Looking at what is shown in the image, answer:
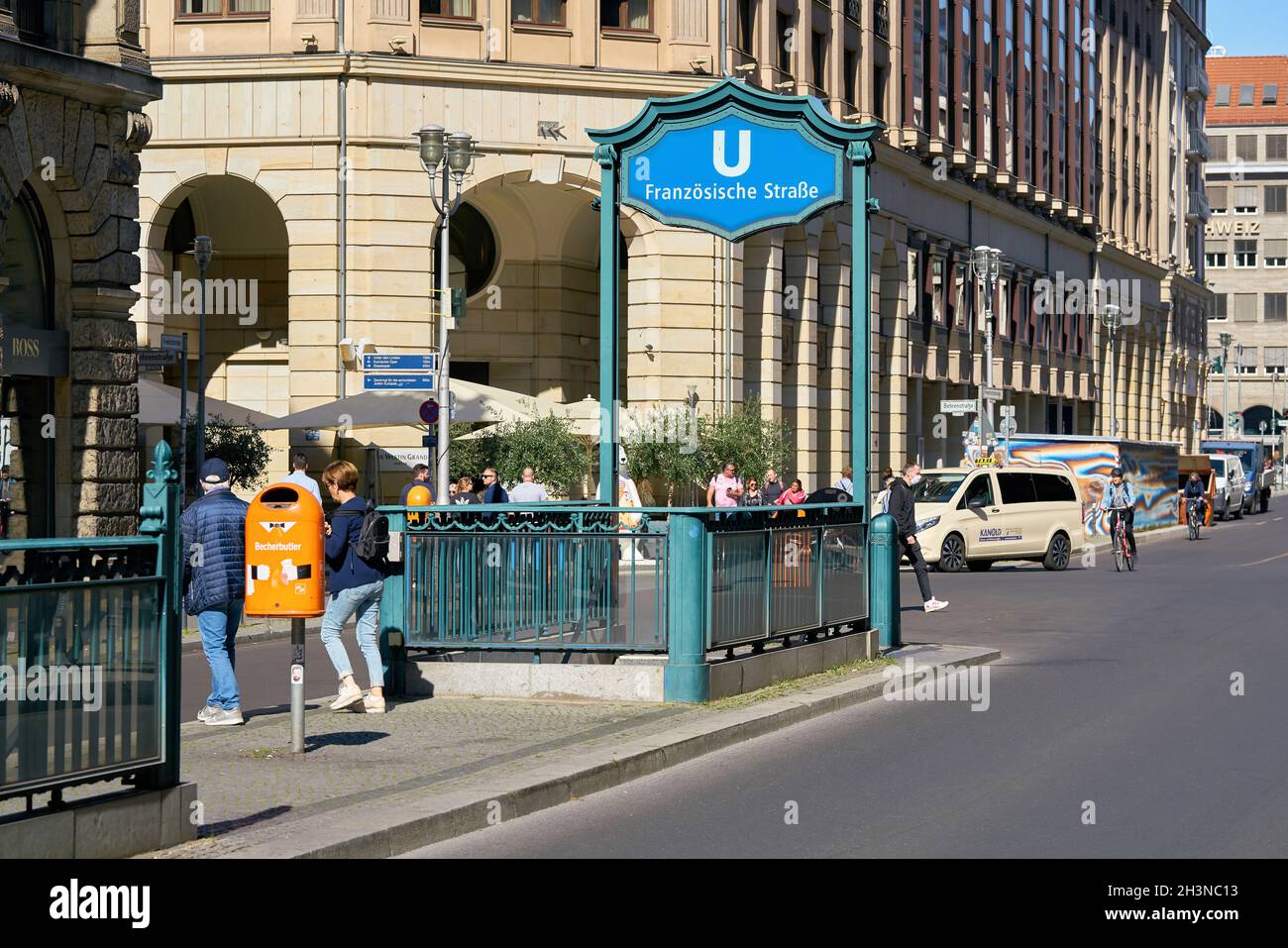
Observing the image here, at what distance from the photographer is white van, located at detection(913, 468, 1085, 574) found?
113 ft

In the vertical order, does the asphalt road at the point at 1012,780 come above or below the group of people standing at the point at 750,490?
below

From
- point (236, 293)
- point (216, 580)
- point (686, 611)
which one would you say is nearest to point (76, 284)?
point (216, 580)

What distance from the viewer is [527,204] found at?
43.4m

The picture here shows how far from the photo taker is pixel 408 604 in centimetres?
1377

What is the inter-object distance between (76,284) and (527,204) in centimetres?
2081

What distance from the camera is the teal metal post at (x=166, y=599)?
7.95m

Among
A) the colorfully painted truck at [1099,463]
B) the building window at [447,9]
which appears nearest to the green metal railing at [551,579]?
the building window at [447,9]

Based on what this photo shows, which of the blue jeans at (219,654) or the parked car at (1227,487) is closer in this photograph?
the blue jeans at (219,654)

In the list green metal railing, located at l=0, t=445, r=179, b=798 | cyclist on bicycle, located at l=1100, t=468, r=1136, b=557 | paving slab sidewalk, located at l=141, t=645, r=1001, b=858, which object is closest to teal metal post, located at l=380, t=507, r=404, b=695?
paving slab sidewalk, located at l=141, t=645, r=1001, b=858

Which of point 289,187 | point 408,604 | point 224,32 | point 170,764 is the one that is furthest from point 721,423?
point 170,764

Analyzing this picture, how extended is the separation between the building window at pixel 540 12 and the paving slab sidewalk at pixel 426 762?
28.6 meters

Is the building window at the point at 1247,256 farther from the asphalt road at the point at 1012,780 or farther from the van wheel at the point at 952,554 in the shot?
the asphalt road at the point at 1012,780

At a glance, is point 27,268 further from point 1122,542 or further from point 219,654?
point 1122,542
